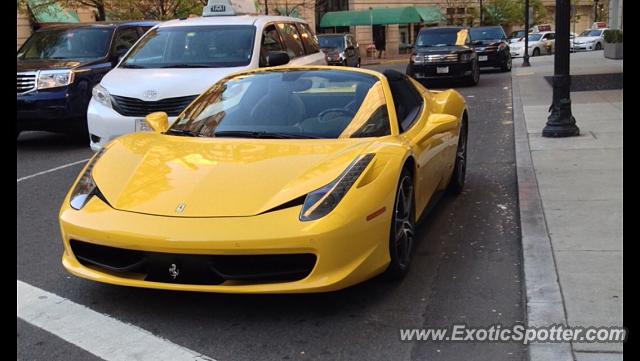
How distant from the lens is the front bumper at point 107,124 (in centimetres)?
812

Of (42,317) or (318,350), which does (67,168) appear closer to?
(42,317)

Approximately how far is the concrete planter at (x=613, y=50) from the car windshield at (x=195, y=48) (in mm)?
18752

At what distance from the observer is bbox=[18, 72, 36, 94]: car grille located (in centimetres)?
1022

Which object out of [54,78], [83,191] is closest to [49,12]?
[54,78]

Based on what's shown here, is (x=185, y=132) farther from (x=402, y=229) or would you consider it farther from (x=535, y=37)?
(x=535, y=37)

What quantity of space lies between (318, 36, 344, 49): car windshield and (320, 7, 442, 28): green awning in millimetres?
20119

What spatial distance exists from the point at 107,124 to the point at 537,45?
3488 cm

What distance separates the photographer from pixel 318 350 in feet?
11.7

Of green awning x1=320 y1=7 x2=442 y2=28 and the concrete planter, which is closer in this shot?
the concrete planter

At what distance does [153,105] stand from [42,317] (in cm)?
439

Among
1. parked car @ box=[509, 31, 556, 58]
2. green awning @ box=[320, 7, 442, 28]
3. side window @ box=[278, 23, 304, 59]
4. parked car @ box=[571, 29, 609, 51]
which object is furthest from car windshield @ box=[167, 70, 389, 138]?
parked car @ box=[571, 29, 609, 51]

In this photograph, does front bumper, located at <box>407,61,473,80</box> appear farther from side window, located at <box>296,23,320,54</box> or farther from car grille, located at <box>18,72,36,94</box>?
car grille, located at <box>18,72,36,94</box>

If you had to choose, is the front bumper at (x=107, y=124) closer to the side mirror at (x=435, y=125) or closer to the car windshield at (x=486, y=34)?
the side mirror at (x=435, y=125)

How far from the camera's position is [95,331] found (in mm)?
3846
